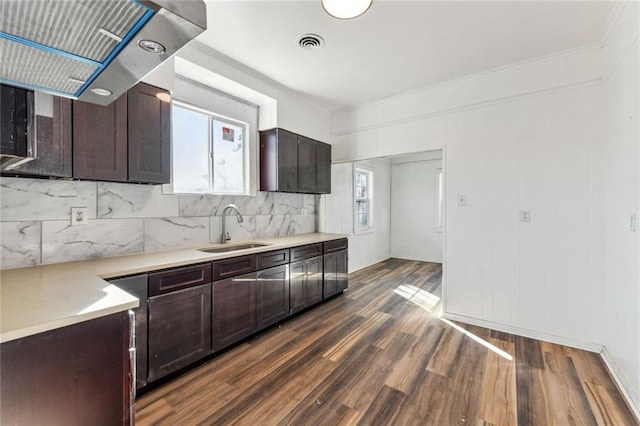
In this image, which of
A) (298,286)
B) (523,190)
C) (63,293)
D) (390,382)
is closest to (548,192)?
(523,190)

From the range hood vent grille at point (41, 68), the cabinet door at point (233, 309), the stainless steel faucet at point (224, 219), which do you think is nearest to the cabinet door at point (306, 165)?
the stainless steel faucet at point (224, 219)

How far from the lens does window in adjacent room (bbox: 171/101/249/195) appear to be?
2832 mm

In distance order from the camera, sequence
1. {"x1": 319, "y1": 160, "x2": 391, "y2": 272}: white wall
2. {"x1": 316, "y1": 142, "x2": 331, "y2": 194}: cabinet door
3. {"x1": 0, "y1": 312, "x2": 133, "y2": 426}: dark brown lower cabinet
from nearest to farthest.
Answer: {"x1": 0, "y1": 312, "x2": 133, "y2": 426}: dark brown lower cabinet < {"x1": 316, "y1": 142, "x2": 331, "y2": 194}: cabinet door < {"x1": 319, "y1": 160, "x2": 391, "y2": 272}: white wall

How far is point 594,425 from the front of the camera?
168 centimetres

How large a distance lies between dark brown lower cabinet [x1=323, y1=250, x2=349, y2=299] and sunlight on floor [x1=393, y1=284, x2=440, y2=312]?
36.2 inches

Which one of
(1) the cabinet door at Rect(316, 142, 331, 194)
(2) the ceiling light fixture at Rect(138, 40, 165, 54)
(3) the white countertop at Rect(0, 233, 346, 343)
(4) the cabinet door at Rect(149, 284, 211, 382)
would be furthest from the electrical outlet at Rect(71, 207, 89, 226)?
(1) the cabinet door at Rect(316, 142, 331, 194)

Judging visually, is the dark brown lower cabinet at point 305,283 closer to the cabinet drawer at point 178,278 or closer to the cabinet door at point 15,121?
the cabinet drawer at point 178,278

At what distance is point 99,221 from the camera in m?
2.14

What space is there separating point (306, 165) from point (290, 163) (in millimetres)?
323

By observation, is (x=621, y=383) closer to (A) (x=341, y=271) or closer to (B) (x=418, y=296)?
(B) (x=418, y=296)

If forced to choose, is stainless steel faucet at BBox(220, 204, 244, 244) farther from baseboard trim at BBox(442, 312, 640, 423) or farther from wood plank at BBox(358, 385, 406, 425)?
baseboard trim at BBox(442, 312, 640, 423)

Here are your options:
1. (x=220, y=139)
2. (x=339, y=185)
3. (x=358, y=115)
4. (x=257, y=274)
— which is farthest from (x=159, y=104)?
A: (x=339, y=185)

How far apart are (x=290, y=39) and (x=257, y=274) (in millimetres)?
2206

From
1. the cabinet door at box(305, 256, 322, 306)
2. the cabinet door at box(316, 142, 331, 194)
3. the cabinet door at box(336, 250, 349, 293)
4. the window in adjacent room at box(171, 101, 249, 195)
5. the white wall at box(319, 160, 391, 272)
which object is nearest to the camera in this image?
the window in adjacent room at box(171, 101, 249, 195)
